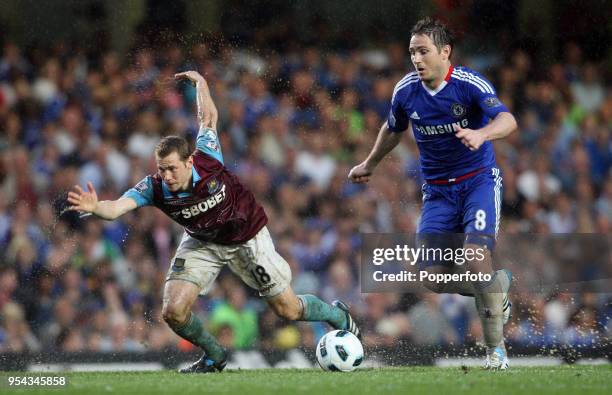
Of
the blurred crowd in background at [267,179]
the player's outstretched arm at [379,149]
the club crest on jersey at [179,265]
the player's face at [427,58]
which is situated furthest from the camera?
Result: the blurred crowd in background at [267,179]

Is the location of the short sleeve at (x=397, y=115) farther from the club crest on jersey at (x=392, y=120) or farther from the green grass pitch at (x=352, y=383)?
the green grass pitch at (x=352, y=383)

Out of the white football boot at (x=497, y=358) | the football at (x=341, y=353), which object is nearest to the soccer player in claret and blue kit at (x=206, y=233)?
the football at (x=341, y=353)

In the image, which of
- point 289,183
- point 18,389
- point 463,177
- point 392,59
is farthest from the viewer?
point 392,59

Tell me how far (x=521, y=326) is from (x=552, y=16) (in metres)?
5.16

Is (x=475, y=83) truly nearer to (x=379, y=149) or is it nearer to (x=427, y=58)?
(x=427, y=58)

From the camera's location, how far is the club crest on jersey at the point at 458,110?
7.11 meters

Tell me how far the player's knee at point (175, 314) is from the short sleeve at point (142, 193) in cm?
74

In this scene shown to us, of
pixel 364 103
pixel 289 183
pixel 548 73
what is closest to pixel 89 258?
pixel 289 183

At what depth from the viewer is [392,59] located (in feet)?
43.0

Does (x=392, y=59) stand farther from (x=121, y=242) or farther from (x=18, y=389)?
(x=18, y=389)

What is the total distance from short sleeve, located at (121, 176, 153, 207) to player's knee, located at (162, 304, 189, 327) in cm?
74

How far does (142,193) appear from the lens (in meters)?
A: 6.91

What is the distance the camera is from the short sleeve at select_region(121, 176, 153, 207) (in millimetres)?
6855

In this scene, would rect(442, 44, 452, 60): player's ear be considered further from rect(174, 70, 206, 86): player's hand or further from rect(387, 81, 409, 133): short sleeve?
rect(174, 70, 206, 86): player's hand
